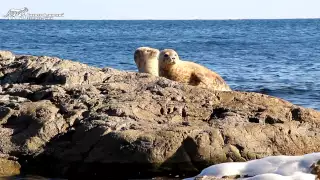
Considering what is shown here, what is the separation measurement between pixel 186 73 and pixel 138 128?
4134mm

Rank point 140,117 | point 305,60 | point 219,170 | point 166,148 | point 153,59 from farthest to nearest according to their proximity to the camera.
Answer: point 305,60 < point 153,59 < point 140,117 < point 166,148 < point 219,170

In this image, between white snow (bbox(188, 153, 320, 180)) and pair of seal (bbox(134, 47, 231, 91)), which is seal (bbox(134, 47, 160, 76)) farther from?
white snow (bbox(188, 153, 320, 180))

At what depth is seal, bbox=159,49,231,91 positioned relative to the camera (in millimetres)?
11925

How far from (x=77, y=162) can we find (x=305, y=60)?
73.9 ft

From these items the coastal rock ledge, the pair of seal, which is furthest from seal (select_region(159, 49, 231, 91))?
the coastal rock ledge

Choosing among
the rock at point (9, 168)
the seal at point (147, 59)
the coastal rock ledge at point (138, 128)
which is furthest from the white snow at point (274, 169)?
the seal at point (147, 59)

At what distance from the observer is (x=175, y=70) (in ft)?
39.8

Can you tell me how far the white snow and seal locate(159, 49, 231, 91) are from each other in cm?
567

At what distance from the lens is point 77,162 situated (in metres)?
8.05

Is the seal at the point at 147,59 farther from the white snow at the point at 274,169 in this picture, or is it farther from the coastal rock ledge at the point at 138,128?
the white snow at the point at 274,169

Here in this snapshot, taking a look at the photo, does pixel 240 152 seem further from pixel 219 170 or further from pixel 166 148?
pixel 219 170

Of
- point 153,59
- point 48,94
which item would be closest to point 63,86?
point 48,94

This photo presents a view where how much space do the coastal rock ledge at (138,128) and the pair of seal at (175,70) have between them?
2.53 metres

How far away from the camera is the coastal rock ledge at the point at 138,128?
25.6 feet
